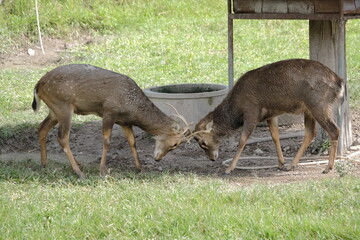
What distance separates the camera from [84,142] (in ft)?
31.5

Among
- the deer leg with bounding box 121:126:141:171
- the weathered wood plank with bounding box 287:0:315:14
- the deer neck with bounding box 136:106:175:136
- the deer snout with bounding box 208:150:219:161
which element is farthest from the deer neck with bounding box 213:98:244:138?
the weathered wood plank with bounding box 287:0:315:14

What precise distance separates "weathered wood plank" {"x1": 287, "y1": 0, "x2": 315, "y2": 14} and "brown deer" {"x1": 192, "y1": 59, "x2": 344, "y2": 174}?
1.79 ft

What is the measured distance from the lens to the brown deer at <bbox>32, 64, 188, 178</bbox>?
26.2 ft

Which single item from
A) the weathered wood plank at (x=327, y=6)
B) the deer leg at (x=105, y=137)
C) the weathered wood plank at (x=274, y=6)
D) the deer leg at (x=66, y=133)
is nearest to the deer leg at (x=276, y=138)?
the weathered wood plank at (x=274, y=6)

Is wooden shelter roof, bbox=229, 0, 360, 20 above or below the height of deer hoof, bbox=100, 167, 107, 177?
above

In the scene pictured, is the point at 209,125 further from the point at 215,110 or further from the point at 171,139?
the point at 171,139

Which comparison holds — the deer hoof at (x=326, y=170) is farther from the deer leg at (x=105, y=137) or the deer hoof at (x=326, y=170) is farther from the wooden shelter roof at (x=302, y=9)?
the deer leg at (x=105, y=137)

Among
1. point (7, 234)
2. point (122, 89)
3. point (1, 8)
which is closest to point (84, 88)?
point (122, 89)

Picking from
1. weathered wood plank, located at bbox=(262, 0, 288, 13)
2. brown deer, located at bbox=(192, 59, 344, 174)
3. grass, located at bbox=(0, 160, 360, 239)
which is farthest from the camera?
weathered wood plank, located at bbox=(262, 0, 288, 13)

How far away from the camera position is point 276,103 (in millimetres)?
7980

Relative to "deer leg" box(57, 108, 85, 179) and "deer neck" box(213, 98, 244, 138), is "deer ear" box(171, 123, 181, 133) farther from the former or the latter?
"deer leg" box(57, 108, 85, 179)

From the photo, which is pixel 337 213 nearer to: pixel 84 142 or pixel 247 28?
pixel 84 142

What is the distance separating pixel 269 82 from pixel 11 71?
686 cm

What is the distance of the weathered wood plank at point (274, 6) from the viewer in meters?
8.15
